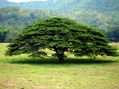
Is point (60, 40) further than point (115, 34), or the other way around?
point (115, 34)

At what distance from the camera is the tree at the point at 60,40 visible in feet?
88.7

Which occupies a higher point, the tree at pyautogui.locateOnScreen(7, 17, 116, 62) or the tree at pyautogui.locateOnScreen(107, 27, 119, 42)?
the tree at pyautogui.locateOnScreen(107, 27, 119, 42)

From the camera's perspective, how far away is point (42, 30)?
2841 cm

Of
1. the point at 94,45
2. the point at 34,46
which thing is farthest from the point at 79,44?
the point at 34,46

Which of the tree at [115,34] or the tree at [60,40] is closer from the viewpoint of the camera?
the tree at [60,40]

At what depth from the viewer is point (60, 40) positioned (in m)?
27.1

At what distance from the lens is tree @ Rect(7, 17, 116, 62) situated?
27047mm

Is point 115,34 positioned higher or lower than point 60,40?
higher

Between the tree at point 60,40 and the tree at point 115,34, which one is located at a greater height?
the tree at point 115,34

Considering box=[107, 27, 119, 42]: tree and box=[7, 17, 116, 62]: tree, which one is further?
box=[107, 27, 119, 42]: tree

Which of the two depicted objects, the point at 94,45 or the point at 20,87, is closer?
the point at 20,87

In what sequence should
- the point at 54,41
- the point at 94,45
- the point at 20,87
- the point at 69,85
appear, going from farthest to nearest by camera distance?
the point at 94,45 → the point at 54,41 → the point at 69,85 → the point at 20,87

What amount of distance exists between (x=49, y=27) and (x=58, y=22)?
6.62ft

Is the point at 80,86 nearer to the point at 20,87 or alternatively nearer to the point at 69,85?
the point at 69,85
